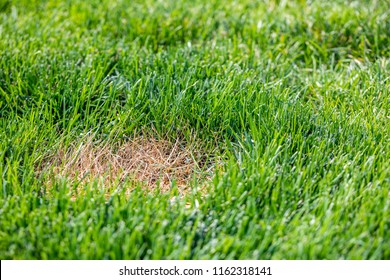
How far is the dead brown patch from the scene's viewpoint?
8.80 feet

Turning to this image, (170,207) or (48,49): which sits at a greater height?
(48,49)

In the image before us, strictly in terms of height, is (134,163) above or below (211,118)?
below

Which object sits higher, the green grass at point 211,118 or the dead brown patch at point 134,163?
the green grass at point 211,118

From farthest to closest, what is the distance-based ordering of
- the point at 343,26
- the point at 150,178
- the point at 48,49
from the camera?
the point at 343,26
the point at 48,49
the point at 150,178

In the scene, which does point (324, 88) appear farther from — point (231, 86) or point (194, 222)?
point (194, 222)

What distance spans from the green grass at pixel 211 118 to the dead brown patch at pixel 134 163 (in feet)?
0.23

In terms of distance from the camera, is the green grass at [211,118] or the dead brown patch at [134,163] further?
the dead brown patch at [134,163]

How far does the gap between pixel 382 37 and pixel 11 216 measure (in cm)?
255

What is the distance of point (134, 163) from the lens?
2.78m

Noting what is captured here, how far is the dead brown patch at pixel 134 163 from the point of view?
8.80 ft

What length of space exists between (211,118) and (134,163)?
17.7 inches

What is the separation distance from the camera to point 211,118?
9.45 ft

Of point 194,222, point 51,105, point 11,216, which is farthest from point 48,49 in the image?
point 194,222

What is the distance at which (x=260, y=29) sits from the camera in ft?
12.5
